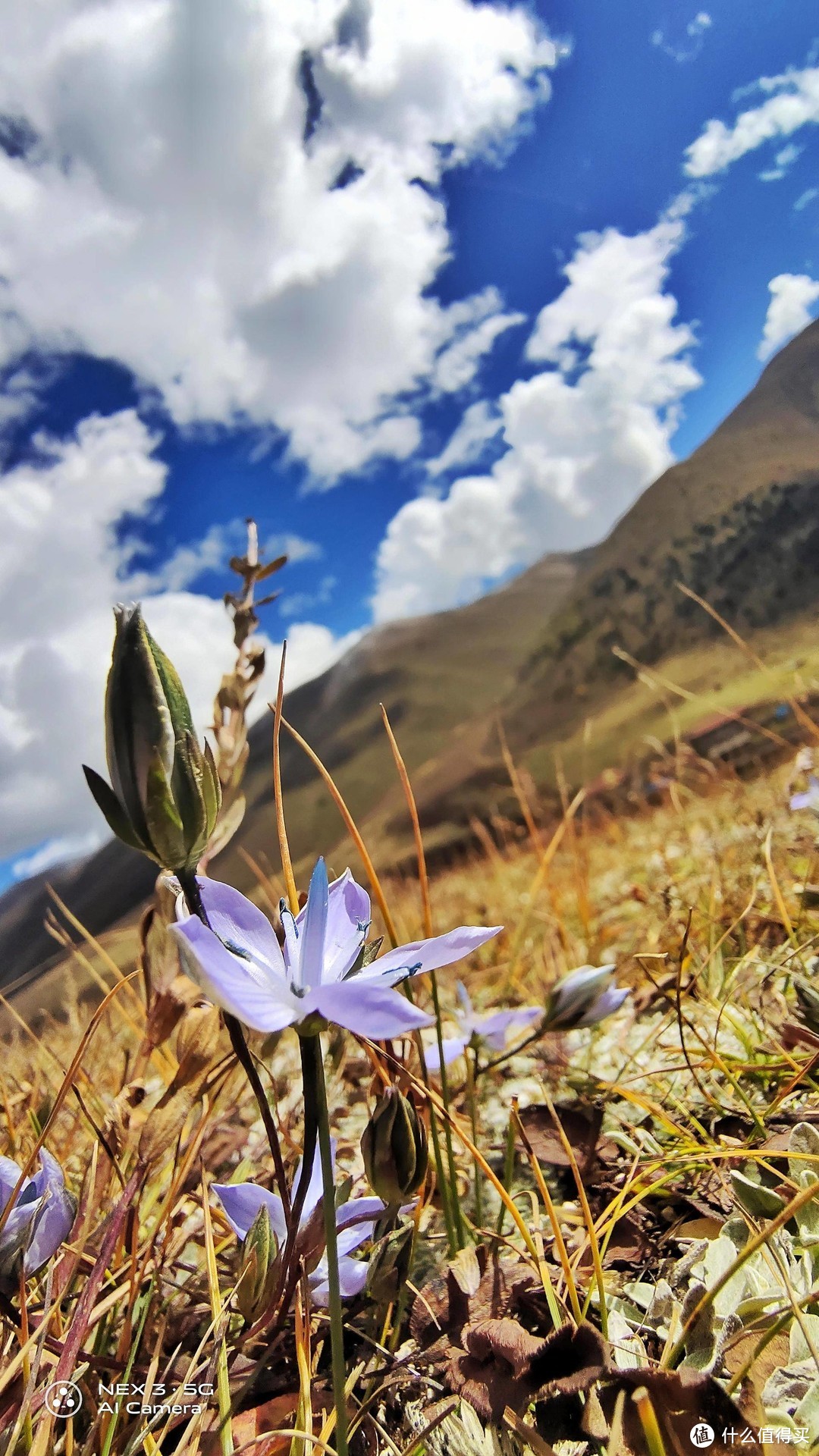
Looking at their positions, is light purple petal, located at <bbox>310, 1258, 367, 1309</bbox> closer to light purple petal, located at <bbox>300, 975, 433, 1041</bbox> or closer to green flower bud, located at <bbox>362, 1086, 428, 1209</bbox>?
green flower bud, located at <bbox>362, 1086, 428, 1209</bbox>

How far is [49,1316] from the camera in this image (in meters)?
0.45

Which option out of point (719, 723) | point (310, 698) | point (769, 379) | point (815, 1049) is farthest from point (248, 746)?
point (310, 698)

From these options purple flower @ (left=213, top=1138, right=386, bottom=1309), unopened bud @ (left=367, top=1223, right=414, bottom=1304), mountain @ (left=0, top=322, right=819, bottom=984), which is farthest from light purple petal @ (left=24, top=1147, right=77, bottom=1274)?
mountain @ (left=0, top=322, right=819, bottom=984)

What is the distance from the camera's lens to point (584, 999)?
679 mm

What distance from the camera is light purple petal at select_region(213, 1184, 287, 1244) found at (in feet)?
1.66

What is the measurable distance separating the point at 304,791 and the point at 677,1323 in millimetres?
21116

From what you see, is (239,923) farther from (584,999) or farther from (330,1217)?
(584,999)

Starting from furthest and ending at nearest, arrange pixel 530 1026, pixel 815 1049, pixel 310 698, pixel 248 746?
pixel 310 698, pixel 530 1026, pixel 815 1049, pixel 248 746

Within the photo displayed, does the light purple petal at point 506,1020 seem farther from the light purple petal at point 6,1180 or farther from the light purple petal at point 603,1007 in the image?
the light purple petal at point 6,1180

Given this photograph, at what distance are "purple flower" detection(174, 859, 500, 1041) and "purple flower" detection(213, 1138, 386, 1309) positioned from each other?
18 centimetres

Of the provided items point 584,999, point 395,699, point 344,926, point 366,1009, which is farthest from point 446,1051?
point 395,699

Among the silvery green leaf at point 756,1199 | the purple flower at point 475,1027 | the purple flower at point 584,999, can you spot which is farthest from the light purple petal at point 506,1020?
the silvery green leaf at point 756,1199

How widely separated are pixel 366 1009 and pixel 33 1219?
1.04ft

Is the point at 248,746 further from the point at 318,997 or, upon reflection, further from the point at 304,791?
the point at 304,791
